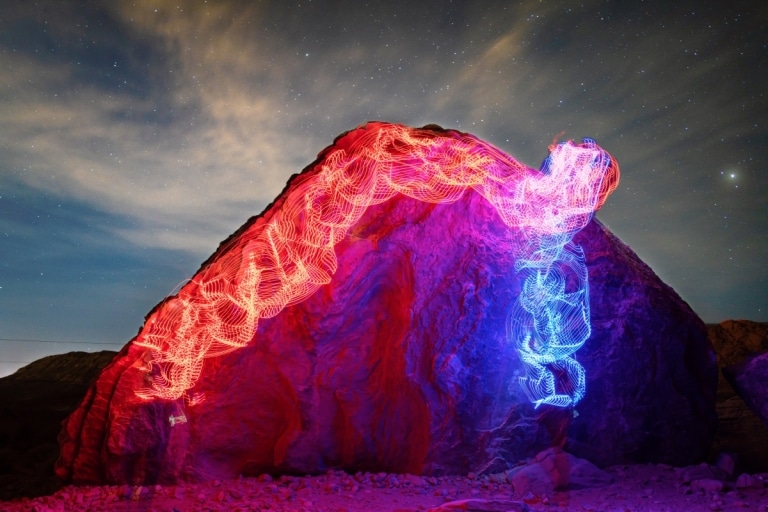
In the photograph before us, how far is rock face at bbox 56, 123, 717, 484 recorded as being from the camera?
7363 mm

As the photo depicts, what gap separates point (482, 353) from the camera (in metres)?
7.82

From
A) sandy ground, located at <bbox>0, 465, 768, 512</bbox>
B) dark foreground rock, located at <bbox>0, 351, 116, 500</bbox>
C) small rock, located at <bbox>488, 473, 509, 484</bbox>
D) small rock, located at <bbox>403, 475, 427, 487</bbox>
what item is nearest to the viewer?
sandy ground, located at <bbox>0, 465, 768, 512</bbox>

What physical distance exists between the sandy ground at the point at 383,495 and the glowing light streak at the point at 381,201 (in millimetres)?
1465

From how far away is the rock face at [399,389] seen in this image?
7363 millimetres

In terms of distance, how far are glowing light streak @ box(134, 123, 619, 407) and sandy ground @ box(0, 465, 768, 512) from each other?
4.81 feet

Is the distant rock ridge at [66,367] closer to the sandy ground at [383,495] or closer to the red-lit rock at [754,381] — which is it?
the sandy ground at [383,495]

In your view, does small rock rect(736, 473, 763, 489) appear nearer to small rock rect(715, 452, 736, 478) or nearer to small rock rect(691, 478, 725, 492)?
small rock rect(691, 478, 725, 492)

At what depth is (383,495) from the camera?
6457 millimetres

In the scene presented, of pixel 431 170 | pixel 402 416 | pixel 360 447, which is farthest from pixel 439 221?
pixel 360 447

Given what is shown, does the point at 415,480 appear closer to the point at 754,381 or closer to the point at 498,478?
the point at 498,478

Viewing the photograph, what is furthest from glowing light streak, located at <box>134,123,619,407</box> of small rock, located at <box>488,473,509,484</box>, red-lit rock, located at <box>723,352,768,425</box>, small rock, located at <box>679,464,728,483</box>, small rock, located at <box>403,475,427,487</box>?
red-lit rock, located at <box>723,352,768,425</box>

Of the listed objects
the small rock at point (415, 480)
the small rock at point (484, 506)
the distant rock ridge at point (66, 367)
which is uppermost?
the distant rock ridge at point (66, 367)

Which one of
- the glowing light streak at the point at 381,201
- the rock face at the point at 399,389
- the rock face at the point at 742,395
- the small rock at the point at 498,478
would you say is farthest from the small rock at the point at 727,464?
the small rock at the point at 498,478

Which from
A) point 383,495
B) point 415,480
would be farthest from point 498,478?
point 383,495
